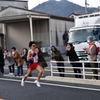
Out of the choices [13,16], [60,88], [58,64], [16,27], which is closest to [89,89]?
[60,88]

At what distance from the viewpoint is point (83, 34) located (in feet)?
76.0

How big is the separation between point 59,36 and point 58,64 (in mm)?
30028

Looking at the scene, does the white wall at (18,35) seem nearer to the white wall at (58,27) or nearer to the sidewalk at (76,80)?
the white wall at (58,27)

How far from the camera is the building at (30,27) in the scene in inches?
1773

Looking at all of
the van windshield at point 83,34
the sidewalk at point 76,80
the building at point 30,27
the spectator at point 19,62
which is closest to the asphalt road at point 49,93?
the sidewalk at point 76,80

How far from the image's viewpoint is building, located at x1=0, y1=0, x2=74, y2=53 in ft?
148

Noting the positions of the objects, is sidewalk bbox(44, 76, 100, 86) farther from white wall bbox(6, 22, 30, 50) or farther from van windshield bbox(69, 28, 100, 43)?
white wall bbox(6, 22, 30, 50)

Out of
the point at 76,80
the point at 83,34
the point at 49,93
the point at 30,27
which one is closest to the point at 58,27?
the point at 30,27

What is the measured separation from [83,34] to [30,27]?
20411 millimetres

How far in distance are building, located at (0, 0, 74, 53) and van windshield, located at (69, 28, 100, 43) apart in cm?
1867

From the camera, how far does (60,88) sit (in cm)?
1335

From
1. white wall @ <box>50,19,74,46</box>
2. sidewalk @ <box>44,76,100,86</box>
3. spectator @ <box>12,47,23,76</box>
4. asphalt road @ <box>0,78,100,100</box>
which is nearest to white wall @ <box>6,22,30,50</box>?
white wall @ <box>50,19,74,46</box>

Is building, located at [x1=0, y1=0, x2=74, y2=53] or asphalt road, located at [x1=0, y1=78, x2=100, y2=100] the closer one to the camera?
asphalt road, located at [x1=0, y1=78, x2=100, y2=100]

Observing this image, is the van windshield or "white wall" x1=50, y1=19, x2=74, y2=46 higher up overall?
"white wall" x1=50, y1=19, x2=74, y2=46
